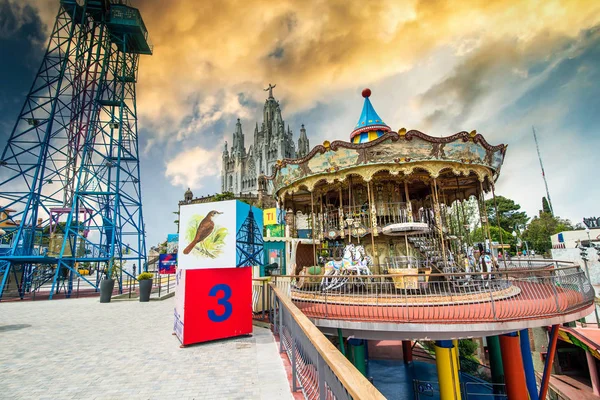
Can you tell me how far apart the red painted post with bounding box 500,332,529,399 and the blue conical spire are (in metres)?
10.2

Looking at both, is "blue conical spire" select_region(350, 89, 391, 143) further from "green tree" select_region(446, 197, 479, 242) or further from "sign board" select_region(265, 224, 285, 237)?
"sign board" select_region(265, 224, 285, 237)

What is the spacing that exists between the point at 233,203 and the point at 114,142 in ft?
67.1

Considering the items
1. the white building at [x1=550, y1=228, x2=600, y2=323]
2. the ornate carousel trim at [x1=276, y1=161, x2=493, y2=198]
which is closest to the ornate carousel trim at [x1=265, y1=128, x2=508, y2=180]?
the ornate carousel trim at [x1=276, y1=161, x2=493, y2=198]

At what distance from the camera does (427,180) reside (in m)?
13.5

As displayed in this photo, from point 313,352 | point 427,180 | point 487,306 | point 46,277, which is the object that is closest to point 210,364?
→ point 313,352

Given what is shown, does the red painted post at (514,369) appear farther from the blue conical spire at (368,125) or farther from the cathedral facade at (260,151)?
the cathedral facade at (260,151)

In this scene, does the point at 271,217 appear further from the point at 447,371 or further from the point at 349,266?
the point at 447,371

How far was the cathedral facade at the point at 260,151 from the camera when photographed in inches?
3553

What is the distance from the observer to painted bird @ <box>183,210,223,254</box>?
→ 6.93 meters

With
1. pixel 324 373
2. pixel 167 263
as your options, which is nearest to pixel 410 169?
pixel 324 373

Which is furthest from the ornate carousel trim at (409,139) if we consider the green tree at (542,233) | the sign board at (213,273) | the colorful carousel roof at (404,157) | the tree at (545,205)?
the tree at (545,205)

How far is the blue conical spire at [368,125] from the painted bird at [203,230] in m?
10.5

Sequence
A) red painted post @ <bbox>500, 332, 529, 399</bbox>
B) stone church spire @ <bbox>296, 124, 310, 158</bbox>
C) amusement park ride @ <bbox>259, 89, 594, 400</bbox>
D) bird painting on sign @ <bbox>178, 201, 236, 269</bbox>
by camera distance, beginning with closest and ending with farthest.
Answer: bird painting on sign @ <bbox>178, 201, 236, 269</bbox> → amusement park ride @ <bbox>259, 89, 594, 400</bbox> → red painted post @ <bbox>500, 332, 529, 399</bbox> → stone church spire @ <bbox>296, 124, 310, 158</bbox>

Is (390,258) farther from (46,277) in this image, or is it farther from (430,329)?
(46,277)
